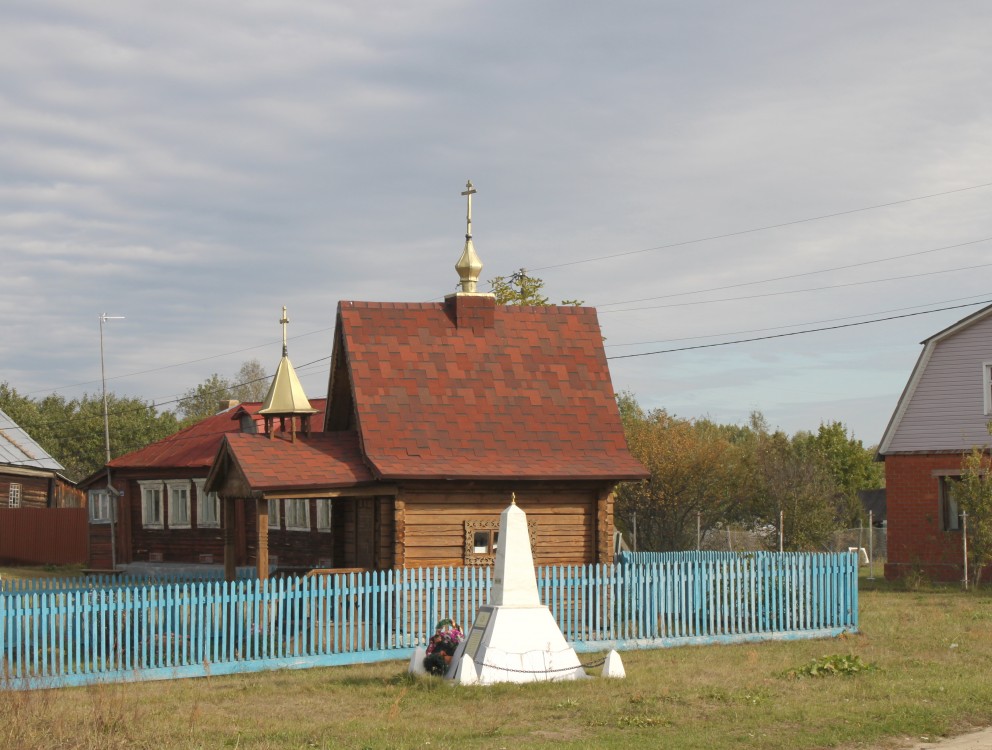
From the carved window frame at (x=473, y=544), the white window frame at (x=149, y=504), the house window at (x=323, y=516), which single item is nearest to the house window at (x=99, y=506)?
the white window frame at (x=149, y=504)

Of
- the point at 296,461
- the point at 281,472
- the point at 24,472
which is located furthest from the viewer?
the point at 24,472

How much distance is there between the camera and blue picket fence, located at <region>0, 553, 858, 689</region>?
15344 millimetres

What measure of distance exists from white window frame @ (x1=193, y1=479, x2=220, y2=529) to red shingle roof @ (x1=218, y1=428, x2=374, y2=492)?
17.2 m

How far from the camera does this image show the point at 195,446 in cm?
3897

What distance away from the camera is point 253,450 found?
19406 mm

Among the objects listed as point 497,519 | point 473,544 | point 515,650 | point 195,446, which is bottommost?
point 515,650

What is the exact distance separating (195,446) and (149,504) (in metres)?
2.65

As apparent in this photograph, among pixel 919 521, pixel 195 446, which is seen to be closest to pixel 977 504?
pixel 919 521

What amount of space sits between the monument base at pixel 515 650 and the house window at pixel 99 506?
2921 centimetres

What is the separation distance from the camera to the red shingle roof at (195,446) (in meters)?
37.7

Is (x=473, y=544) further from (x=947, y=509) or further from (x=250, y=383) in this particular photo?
(x=250, y=383)

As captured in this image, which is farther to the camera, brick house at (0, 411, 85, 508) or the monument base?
brick house at (0, 411, 85, 508)

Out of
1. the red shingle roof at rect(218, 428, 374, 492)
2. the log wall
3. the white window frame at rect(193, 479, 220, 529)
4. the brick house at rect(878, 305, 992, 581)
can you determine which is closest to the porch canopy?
the red shingle roof at rect(218, 428, 374, 492)

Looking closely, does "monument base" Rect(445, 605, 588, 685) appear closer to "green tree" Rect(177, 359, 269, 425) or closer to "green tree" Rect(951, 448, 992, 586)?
"green tree" Rect(951, 448, 992, 586)
